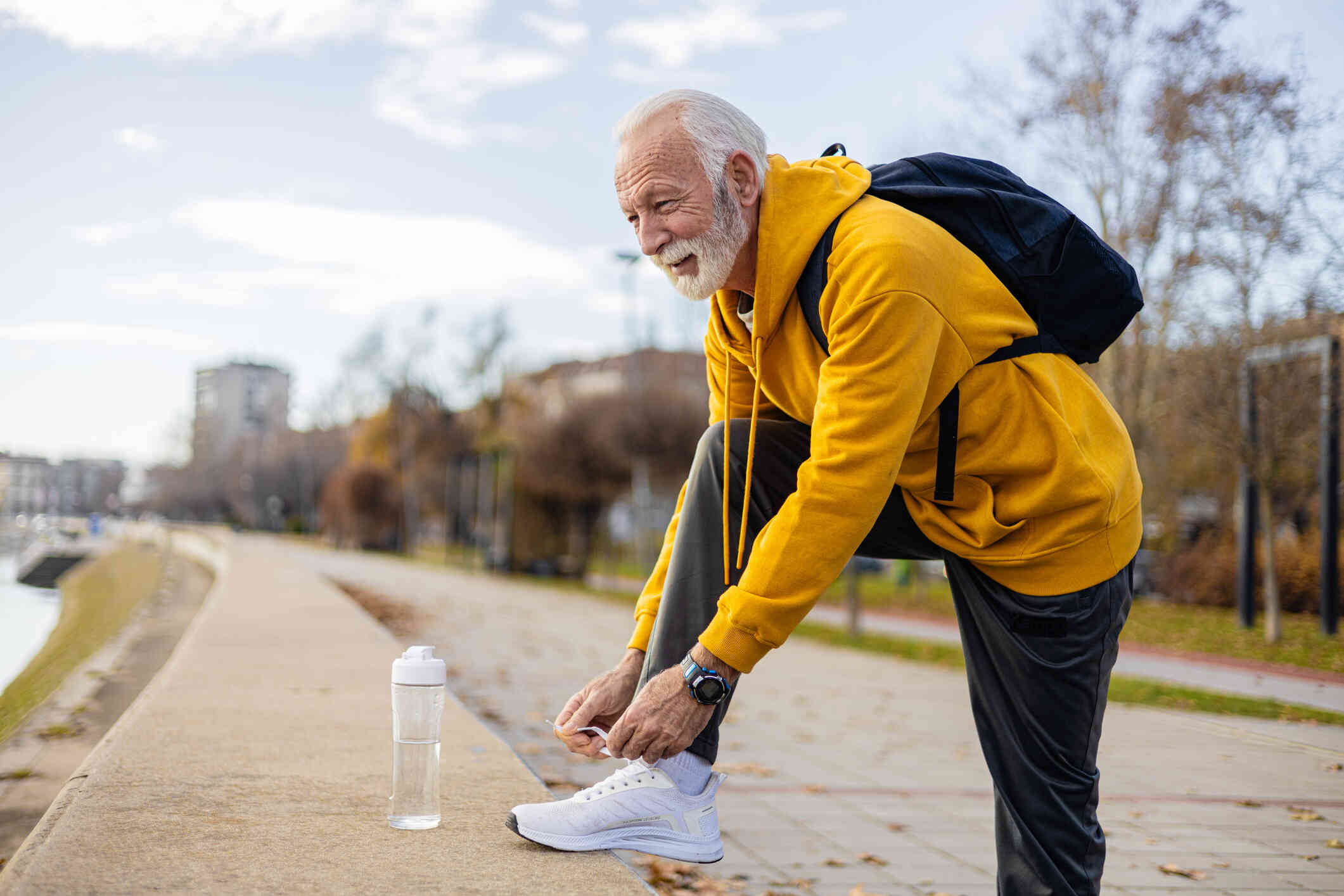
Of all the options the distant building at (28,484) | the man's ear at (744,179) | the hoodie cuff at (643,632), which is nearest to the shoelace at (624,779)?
the hoodie cuff at (643,632)

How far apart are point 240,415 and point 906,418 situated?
112951 millimetres

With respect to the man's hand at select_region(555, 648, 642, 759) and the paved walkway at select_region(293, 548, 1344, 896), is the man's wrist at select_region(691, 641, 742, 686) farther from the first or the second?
the paved walkway at select_region(293, 548, 1344, 896)

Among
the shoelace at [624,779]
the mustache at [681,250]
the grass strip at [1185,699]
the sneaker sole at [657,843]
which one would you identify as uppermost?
the mustache at [681,250]

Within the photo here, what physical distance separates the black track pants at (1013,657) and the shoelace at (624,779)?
0.38ft

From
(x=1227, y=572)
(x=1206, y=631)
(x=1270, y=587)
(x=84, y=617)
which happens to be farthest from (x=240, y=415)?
(x=1270, y=587)

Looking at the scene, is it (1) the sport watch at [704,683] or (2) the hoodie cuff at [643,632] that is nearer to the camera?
(1) the sport watch at [704,683]

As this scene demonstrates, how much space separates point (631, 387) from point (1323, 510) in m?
18.4

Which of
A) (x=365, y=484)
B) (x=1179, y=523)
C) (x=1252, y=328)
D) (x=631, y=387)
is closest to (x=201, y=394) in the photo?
(x=365, y=484)

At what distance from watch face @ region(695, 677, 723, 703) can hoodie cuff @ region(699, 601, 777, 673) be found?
0.04 metres

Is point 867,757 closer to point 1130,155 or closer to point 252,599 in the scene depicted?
point 252,599

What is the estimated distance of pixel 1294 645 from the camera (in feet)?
40.1

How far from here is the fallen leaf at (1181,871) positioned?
354cm

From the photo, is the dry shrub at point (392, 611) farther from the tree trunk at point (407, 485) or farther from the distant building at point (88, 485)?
the tree trunk at point (407, 485)

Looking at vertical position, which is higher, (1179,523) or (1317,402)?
(1317,402)
